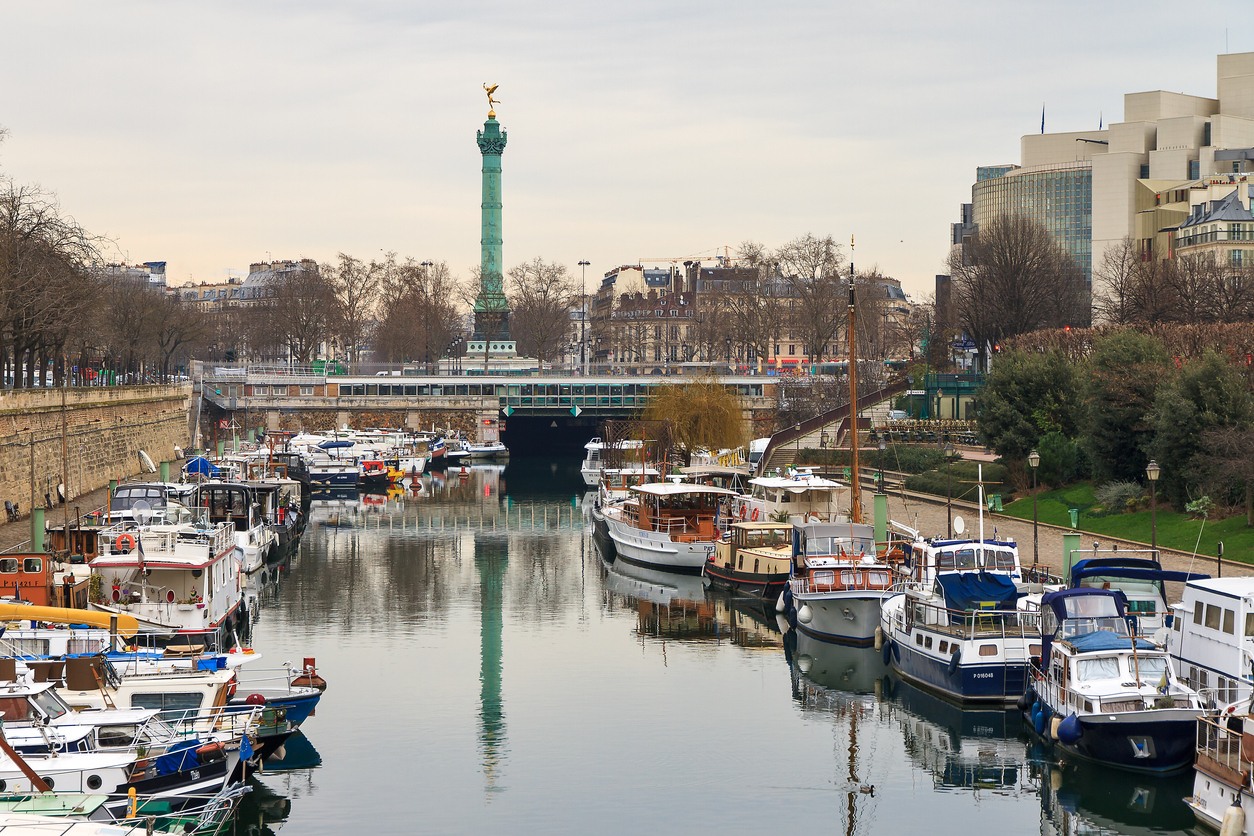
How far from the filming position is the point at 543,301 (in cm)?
14475

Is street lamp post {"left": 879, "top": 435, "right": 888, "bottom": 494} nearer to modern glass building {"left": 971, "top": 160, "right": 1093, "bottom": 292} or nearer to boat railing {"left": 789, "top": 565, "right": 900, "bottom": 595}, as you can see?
boat railing {"left": 789, "top": 565, "right": 900, "bottom": 595}

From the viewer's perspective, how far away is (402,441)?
98625mm

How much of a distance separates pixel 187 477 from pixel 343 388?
4500 centimetres

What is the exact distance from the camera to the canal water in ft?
80.2

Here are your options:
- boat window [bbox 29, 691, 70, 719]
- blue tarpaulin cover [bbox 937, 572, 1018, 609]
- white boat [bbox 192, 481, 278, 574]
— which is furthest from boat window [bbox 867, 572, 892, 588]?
white boat [bbox 192, 481, 278, 574]

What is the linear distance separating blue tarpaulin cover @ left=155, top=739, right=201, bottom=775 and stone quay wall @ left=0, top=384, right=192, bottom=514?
106 feet

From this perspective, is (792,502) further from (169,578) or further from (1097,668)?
(1097,668)

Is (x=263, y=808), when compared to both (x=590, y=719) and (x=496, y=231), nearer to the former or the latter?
(x=590, y=719)

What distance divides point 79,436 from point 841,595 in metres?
42.0

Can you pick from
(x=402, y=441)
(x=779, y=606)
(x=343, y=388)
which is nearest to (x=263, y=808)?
(x=779, y=606)

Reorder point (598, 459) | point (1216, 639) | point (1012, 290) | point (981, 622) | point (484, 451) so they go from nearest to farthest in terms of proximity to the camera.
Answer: point (1216, 639) → point (981, 622) → point (598, 459) → point (1012, 290) → point (484, 451)

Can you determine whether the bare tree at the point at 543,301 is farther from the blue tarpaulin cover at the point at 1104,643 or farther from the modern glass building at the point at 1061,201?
the blue tarpaulin cover at the point at 1104,643

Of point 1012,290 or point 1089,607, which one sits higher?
point 1012,290

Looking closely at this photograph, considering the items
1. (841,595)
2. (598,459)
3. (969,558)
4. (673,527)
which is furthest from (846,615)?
(598,459)
